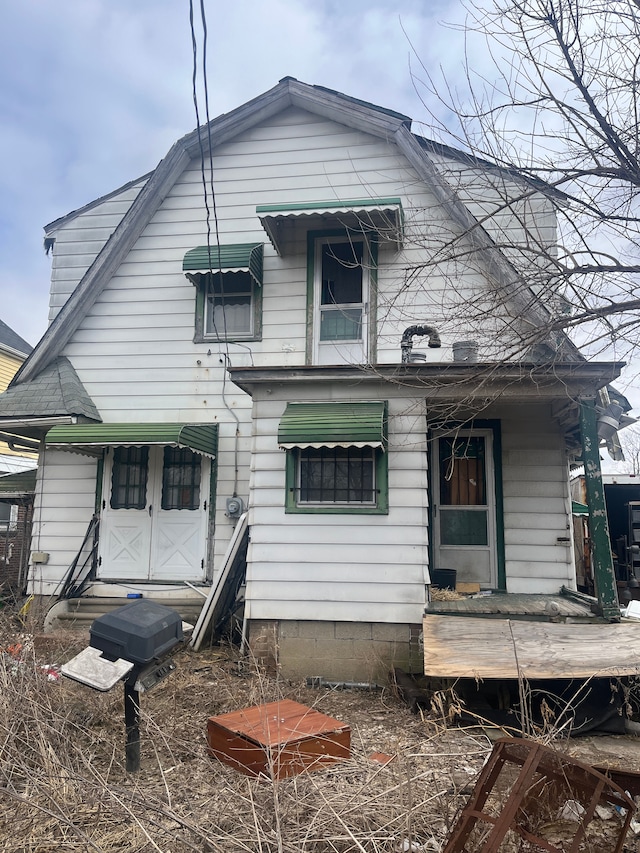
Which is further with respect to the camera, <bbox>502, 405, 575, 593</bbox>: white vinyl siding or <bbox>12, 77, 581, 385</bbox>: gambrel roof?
<bbox>12, 77, 581, 385</bbox>: gambrel roof

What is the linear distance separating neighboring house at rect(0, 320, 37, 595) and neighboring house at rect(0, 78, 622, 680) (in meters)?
1.67

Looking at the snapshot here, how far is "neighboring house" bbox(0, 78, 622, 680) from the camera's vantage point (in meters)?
7.18

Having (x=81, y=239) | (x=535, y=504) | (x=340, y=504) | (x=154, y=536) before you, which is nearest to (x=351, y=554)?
(x=340, y=504)

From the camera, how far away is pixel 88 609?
8891 mm

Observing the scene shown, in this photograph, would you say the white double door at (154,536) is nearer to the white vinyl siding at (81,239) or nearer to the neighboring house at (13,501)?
the neighboring house at (13,501)

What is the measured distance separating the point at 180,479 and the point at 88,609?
2202 mm

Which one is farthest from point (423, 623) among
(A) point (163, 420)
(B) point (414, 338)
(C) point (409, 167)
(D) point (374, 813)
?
(C) point (409, 167)

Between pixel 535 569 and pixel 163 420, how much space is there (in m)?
5.56

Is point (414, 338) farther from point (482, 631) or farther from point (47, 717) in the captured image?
point (47, 717)

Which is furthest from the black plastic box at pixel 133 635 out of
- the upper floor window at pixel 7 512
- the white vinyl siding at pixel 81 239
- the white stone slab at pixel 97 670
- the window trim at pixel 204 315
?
the upper floor window at pixel 7 512

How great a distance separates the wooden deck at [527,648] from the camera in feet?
16.9

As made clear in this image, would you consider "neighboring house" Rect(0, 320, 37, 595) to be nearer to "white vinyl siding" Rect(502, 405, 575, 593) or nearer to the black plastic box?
the black plastic box

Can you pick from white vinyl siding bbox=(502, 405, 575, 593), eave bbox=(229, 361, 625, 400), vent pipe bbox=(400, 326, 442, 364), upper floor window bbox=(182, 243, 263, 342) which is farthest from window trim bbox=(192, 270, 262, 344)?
white vinyl siding bbox=(502, 405, 575, 593)

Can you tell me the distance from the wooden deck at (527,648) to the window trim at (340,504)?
1310 millimetres
